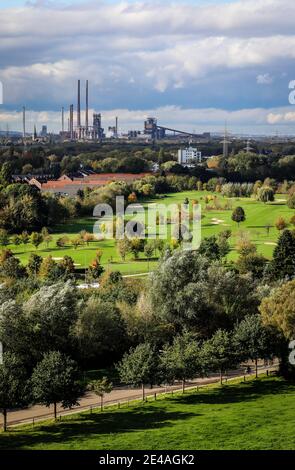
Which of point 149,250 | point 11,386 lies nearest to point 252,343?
point 11,386

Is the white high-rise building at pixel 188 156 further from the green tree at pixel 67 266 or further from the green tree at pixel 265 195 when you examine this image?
→ the green tree at pixel 67 266

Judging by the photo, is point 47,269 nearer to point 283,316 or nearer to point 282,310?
point 282,310

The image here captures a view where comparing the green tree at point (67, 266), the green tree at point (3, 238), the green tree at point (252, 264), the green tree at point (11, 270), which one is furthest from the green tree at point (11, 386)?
the green tree at point (3, 238)

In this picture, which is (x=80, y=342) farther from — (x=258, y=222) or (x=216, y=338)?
(x=258, y=222)

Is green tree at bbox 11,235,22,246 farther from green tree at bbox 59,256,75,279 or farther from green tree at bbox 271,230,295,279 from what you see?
green tree at bbox 271,230,295,279

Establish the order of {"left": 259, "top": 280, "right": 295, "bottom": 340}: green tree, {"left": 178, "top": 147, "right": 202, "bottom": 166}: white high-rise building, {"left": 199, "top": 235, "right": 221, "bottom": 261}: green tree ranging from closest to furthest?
{"left": 259, "top": 280, "right": 295, "bottom": 340}: green tree → {"left": 199, "top": 235, "right": 221, "bottom": 261}: green tree → {"left": 178, "top": 147, "right": 202, "bottom": 166}: white high-rise building

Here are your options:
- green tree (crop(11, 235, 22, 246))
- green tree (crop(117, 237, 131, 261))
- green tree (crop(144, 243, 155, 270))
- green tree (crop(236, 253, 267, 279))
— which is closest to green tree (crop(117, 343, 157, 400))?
green tree (crop(236, 253, 267, 279))
